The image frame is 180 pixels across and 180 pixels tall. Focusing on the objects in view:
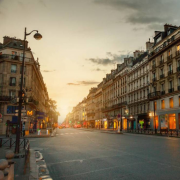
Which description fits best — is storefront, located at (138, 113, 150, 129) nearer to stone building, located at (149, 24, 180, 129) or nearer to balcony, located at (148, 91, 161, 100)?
stone building, located at (149, 24, 180, 129)

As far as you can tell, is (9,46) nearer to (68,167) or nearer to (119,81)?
(119,81)

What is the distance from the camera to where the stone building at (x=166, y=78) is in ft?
119

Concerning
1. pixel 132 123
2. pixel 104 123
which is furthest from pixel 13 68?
pixel 104 123

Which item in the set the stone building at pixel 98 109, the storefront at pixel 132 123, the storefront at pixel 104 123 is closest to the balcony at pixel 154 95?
the storefront at pixel 132 123

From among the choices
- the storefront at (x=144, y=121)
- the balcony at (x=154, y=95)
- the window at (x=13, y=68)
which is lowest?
the storefront at (x=144, y=121)

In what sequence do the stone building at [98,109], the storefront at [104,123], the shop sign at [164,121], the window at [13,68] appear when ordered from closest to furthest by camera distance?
the shop sign at [164,121]
the window at [13,68]
the storefront at [104,123]
the stone building at [98,109]

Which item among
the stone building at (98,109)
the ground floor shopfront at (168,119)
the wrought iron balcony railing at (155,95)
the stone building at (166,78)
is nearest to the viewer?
the ground floor shopfront at (168,119)

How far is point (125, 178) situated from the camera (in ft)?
20.3

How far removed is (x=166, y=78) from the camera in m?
39.7

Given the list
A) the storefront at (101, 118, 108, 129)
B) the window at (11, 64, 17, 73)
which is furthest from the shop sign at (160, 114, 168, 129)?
Answer: the storefront at (101, 118, 108, 129)

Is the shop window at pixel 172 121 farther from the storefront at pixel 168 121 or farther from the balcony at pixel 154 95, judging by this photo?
the balcony at pixel 154 95

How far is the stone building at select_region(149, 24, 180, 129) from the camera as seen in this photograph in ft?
119

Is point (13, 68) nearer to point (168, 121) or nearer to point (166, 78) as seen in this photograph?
point (166, 78)

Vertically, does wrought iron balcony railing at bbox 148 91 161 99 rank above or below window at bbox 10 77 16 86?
below
